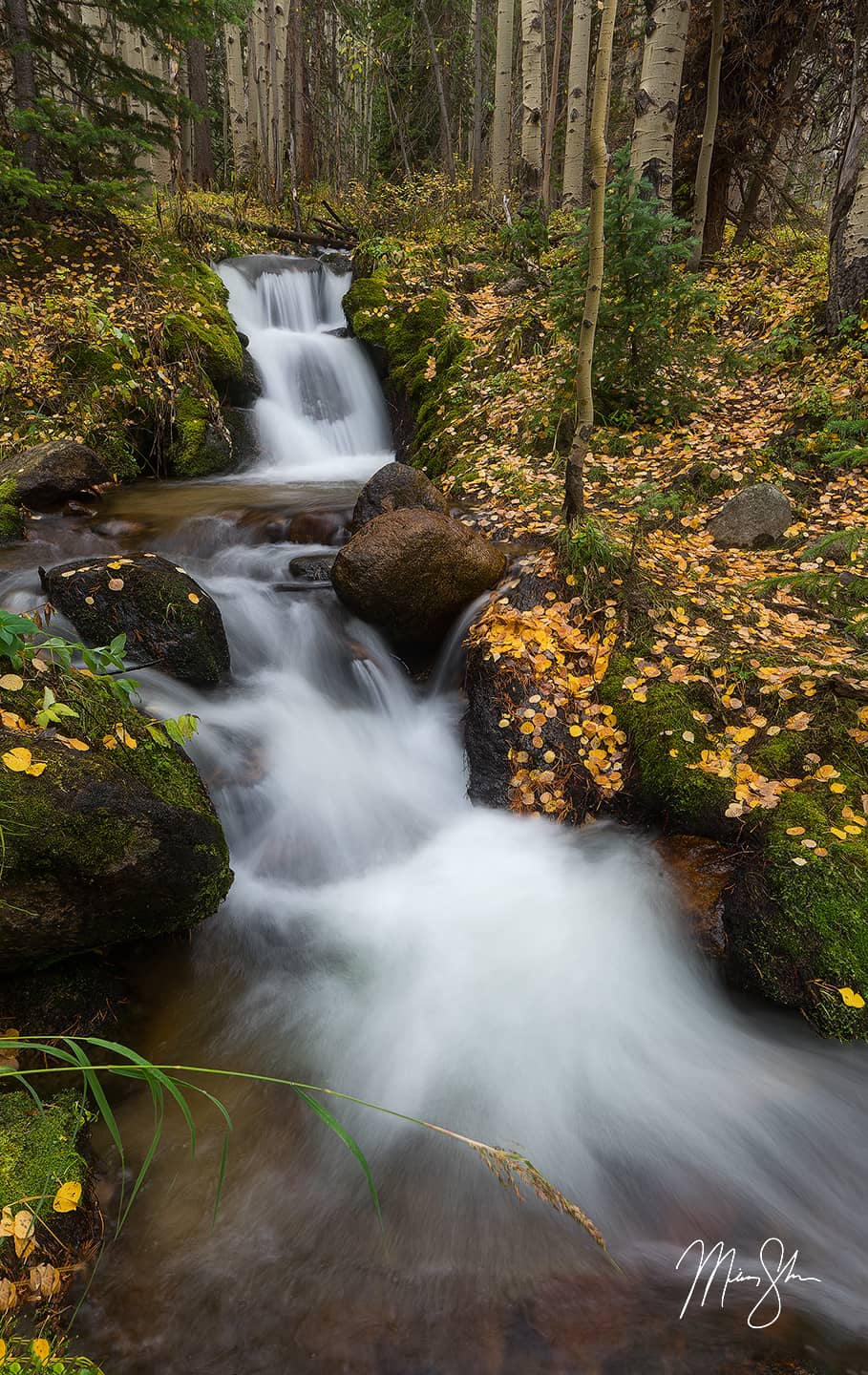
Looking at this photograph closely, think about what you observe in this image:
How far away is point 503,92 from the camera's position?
14.1 metres

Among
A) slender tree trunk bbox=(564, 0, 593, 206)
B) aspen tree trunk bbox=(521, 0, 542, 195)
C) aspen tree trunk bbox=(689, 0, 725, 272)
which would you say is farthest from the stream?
slender tree trunk bbox=(564, 0, 593, 206)

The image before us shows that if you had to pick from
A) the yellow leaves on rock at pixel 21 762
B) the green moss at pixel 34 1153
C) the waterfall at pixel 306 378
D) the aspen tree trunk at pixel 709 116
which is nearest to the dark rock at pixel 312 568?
the waterfall at pixel 306 378

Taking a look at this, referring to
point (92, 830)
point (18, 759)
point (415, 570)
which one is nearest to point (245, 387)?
point (415, 570)

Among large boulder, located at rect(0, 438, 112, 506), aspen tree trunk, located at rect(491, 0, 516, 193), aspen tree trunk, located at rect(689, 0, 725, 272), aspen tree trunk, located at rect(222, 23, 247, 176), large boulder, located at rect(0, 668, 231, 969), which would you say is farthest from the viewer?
aspen tree trunk, located at rect(222, 23, 247, 176)

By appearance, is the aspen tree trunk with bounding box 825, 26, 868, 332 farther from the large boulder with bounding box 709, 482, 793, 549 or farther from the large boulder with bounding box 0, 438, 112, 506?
the large boulder with bounding box 0, 438, 112, 506

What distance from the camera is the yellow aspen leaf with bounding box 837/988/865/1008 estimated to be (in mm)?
2873

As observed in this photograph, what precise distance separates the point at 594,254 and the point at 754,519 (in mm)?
2306

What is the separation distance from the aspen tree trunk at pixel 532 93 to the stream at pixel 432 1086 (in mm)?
9889

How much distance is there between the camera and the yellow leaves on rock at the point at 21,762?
241 cm

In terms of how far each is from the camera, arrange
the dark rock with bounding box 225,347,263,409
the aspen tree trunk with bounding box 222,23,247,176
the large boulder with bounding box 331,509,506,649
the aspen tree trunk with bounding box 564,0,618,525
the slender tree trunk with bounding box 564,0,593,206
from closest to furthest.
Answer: the aspen tree trunk with bounding box 564,0,618,525, the large boulder with bounding box 331,509,506,649, the dark rock with bounding box 225,347,263,409, the slender tree trunk with bounding box 564,0,593,206, the aspen tree trunk with bounding box 222,23,247,176

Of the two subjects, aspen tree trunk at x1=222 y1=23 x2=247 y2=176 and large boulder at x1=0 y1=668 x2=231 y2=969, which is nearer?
large boulder at x1=0 y1=668 x2=231 y2=969

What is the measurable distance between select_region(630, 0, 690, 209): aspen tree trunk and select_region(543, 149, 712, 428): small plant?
1.31m
